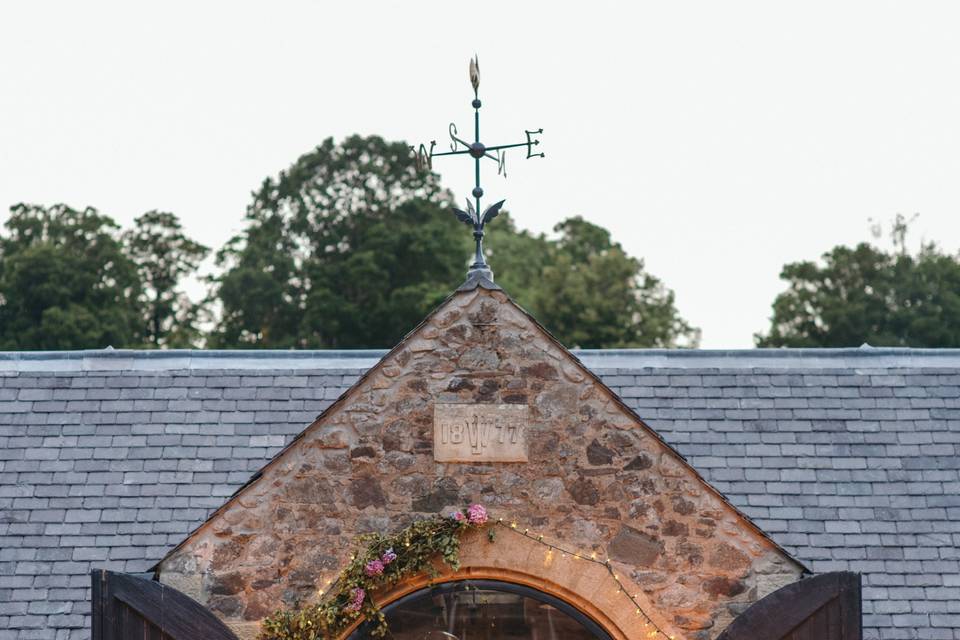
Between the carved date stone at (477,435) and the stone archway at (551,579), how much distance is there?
1.69 ft

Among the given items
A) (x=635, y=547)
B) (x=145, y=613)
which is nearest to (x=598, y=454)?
(x=635, y=547)

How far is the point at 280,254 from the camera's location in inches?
1433

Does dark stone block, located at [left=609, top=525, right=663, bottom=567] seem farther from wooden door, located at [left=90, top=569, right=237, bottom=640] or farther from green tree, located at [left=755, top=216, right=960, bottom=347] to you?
green tree, located at [left=755, top=216, right=960, bottom=347]

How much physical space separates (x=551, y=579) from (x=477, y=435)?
105 centimetres

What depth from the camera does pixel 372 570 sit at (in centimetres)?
873

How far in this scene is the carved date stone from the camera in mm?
8984

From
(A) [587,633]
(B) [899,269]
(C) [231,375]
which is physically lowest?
(A) [587,633]

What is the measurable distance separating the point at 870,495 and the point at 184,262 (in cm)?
2845

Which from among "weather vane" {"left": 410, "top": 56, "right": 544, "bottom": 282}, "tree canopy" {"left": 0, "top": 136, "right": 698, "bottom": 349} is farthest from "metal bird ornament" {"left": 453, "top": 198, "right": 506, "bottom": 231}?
"tree canopy" {"left": 0, "top": 136, "right": 698, "bottom": 349}

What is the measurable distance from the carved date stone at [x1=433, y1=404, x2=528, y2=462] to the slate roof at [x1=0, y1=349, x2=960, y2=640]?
322 centimetres

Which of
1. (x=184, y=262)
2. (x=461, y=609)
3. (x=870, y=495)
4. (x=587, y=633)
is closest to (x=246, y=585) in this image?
(x=461, y=609)

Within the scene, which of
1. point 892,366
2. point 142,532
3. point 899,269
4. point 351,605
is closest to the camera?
point 351,605

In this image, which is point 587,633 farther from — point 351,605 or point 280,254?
point 280,254

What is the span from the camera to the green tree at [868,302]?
33.8 m
